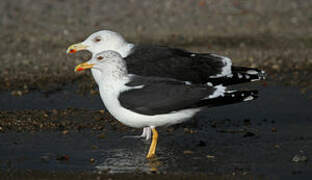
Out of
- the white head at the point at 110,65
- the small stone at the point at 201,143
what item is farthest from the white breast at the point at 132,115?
the small stone at the point at 201,143

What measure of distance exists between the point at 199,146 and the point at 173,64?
4.37 feet

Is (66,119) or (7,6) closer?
(66,119)

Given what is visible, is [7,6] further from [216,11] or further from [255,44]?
[255,44]

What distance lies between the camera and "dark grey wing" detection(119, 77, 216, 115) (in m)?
6.99

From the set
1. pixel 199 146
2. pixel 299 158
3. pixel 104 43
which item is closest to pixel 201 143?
pixel 199 146

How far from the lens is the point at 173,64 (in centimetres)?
839

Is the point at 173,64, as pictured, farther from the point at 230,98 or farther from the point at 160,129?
the point at 230,98

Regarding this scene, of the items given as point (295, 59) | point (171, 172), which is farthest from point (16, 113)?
point (295, 59)

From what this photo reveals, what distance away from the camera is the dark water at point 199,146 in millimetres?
6598

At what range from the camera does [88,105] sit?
32.7 feet

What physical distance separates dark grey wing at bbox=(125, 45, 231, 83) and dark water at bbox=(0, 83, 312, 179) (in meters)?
0.77

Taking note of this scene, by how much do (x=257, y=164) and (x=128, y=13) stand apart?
11.6 m

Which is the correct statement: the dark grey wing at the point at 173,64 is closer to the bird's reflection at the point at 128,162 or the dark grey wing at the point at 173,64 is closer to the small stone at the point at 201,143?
the small stone at the point at 201,143

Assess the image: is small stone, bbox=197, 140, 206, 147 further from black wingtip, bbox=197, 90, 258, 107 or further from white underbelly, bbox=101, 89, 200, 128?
black wingtip, bbox=197, 90, 258, 107
